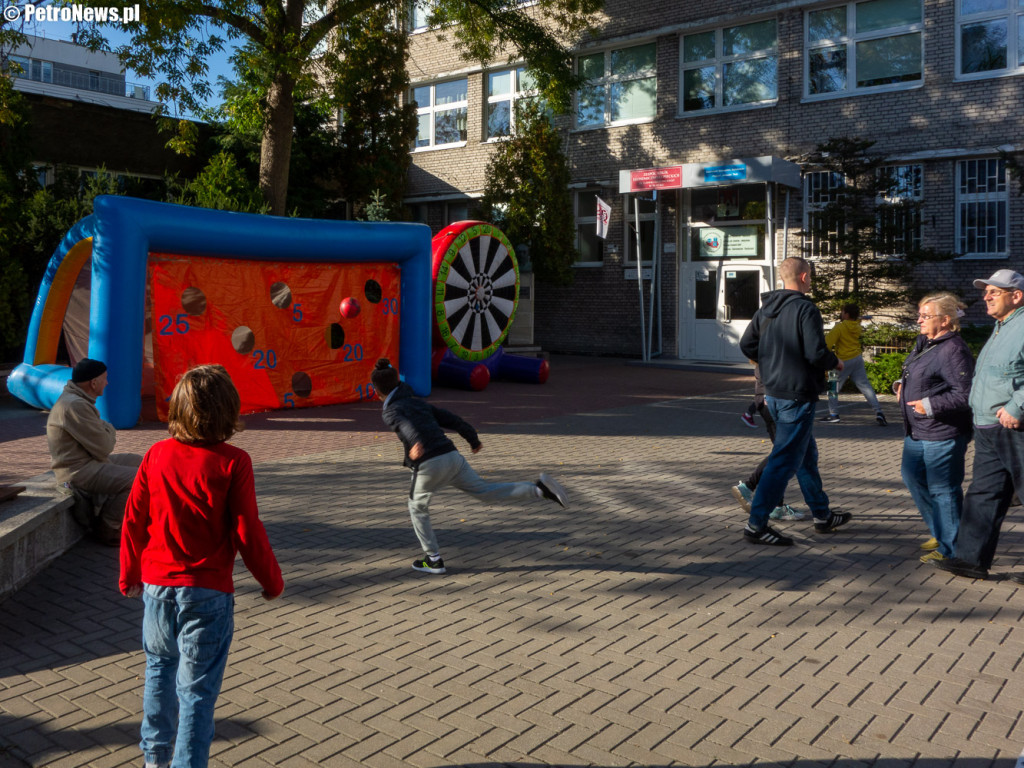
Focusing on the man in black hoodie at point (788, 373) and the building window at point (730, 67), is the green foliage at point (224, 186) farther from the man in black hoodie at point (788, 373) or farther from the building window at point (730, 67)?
the man in black hoodie at point (788, 373)

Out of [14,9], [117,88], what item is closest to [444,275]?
[14,9]

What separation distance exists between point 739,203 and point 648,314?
3547 millimetres

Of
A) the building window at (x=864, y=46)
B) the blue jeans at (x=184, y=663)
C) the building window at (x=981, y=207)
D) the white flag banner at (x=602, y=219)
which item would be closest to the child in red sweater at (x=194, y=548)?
the blue jeans at (x=184, y=663)

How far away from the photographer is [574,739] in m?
3.75

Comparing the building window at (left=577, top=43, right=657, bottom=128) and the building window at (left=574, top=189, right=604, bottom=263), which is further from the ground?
the building window at (left=577, top=43, right=657, bottom=128)

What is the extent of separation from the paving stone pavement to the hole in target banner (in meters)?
4.54

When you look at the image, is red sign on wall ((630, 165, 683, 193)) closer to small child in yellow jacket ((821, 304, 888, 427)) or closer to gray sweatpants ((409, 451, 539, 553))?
small child in yellow jacket ((821, 304, 888, 427))

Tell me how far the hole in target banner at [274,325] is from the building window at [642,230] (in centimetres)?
1045

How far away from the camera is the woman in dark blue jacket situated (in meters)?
5.93

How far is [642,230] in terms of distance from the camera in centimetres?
2416

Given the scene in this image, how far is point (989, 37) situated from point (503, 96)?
40.5 feet

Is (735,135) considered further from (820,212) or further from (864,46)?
(820,212)

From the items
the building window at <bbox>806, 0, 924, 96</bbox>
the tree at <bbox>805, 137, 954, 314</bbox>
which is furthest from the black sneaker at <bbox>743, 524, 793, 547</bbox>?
the building window at <bbox>806, 0, 924, 96</bbox>

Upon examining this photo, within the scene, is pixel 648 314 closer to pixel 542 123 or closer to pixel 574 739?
pixel 542 123
